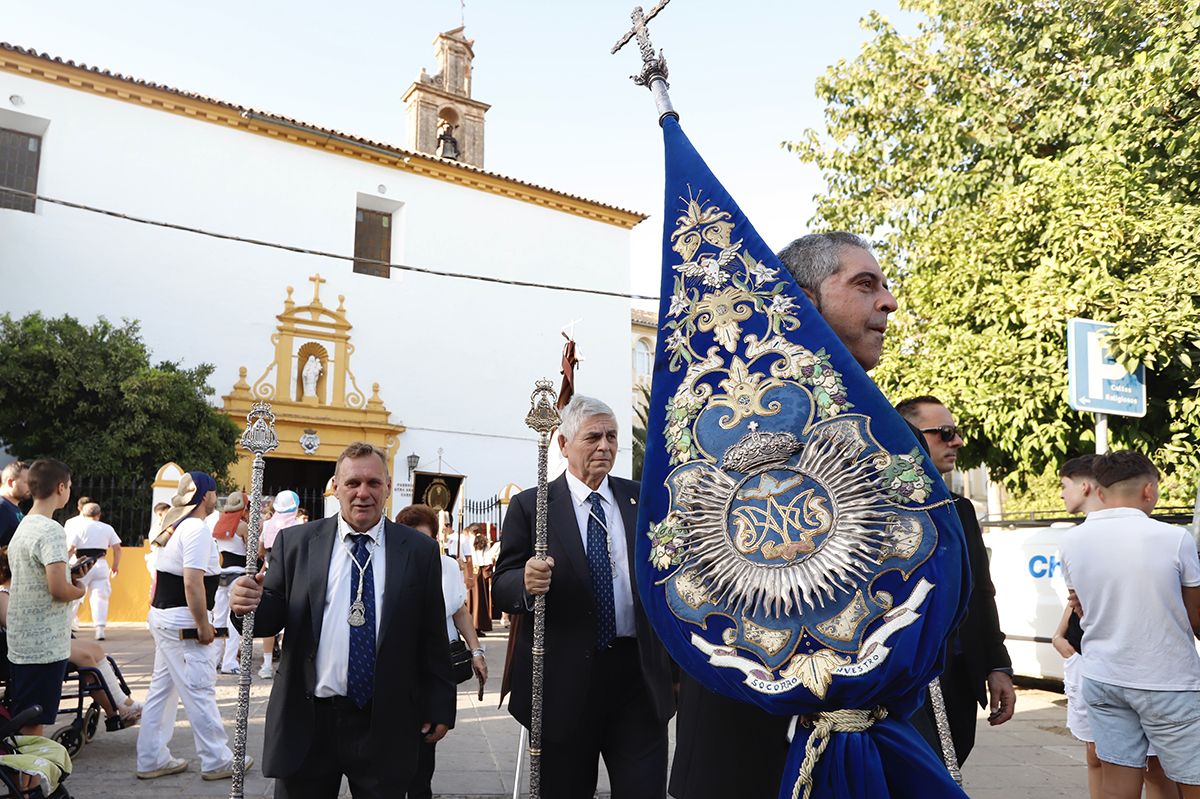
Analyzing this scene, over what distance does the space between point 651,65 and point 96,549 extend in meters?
11.3

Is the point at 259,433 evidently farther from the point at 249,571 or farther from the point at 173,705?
the point at 173,705

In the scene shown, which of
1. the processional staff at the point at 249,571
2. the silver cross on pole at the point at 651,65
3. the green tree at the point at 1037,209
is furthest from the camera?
the green tree at the point at 1037,209

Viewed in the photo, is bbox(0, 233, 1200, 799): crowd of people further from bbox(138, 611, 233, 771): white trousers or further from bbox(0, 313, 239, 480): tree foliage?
bbox(0, 313, 239, 480): tree foliage

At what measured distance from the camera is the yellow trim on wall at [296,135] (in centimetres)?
2069

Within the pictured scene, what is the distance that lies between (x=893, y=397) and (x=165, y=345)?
17.0 meters

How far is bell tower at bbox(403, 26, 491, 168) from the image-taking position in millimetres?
30844

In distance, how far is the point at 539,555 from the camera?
12.4ft

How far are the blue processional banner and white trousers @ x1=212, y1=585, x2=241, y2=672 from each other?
28.4ft

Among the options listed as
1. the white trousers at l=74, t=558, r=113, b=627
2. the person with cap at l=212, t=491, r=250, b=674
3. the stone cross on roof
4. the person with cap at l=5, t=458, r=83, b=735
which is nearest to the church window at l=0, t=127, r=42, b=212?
the stone cross on roof

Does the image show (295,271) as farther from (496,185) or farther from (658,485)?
(658,485)

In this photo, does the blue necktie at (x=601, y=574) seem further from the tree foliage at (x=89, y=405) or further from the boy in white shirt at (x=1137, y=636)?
the tree foliage at (x=89, y=405)

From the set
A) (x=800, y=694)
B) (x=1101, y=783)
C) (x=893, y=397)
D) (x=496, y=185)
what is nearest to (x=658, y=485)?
(x=800, y=694)

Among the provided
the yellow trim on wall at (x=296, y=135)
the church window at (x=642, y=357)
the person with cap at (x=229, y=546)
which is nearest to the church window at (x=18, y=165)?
the yellow trim on wall at (x=296, y=135)

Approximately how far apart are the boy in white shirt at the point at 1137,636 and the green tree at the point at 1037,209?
223 inches
